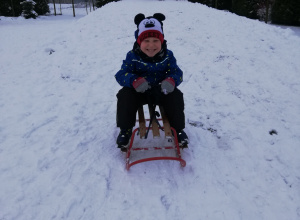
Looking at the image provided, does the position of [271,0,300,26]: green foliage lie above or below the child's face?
above

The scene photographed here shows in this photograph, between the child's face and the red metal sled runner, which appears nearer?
the red metal sled runner

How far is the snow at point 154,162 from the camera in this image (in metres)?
2.79

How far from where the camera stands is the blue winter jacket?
3502mm

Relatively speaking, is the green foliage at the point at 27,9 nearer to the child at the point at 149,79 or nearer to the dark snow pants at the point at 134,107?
the child at the point at 149,79

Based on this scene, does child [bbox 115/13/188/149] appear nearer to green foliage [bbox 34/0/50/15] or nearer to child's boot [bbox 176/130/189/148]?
child's boot [bbox 176/130/189/148]

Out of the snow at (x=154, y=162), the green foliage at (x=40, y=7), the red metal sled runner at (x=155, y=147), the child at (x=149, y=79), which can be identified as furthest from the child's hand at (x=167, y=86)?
the green foliage at (x=40, y=7)

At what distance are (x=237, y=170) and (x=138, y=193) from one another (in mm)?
1414

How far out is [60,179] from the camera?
3.13 meters

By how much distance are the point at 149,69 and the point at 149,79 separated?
0.53ft

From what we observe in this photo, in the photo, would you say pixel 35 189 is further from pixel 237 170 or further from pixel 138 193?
pixel 237 170

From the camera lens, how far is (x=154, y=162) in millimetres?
3428

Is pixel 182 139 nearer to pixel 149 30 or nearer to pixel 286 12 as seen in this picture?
pixel 149 30

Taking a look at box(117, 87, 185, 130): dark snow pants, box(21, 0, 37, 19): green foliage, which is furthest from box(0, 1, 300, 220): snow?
box(21, 0, 37, 19): green foliage

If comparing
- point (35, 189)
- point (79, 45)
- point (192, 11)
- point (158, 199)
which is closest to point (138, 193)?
point (158, 199)
